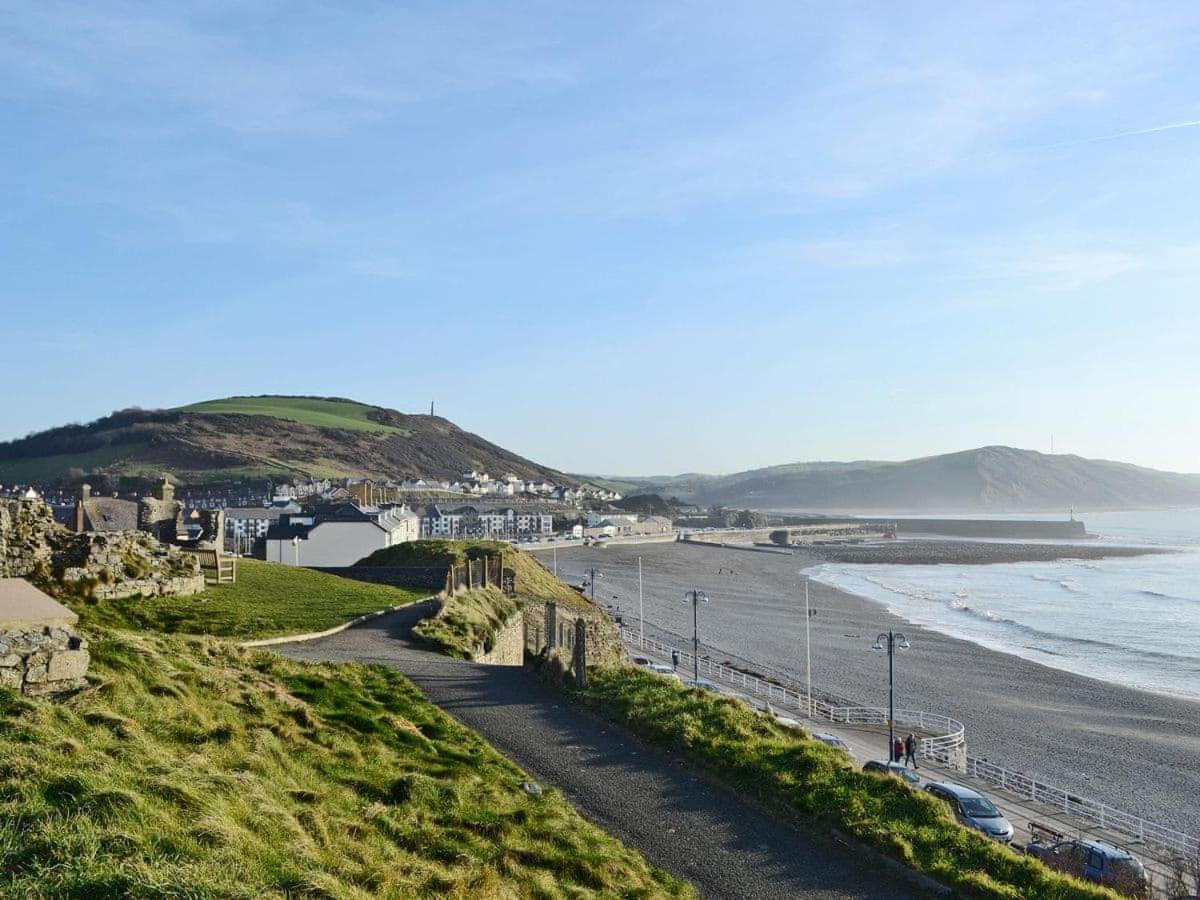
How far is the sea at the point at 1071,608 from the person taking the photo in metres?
48.9

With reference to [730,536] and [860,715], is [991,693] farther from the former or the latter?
[730,536]

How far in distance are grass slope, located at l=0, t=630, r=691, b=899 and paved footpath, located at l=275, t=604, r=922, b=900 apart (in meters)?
0.59

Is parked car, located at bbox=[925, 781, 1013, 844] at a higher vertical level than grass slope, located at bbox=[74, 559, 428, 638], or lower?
lower

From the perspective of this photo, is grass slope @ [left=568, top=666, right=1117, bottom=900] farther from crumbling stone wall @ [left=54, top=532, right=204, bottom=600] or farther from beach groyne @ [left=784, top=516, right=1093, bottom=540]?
beach groyne @ [left=784, top=516, right=1093, bottom=540]

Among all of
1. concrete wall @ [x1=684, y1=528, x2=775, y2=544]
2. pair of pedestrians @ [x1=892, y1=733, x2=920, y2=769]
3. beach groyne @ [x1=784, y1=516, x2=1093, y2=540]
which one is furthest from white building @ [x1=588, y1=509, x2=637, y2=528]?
pair of pedestrians @ [x1=892, y1=733, x2=920, y2=769]

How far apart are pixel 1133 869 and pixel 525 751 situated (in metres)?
11.6

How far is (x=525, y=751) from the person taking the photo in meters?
15.9

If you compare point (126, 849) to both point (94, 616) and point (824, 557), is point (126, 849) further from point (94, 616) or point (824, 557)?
point (824, 557)

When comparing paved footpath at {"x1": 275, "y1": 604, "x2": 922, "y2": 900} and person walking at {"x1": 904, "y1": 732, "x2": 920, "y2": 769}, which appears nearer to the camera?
paved footpath at {"x1": 275, "y1": 604, "x2": 922, "y2": 900}

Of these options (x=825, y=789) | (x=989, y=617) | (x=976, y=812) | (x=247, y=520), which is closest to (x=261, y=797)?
(x=825, y=789)

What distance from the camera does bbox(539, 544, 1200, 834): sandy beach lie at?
97.9 ft

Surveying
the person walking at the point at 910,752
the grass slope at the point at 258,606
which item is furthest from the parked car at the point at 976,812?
the grass slope at the point at 258,606

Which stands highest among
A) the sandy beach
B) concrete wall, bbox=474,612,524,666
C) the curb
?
the curb

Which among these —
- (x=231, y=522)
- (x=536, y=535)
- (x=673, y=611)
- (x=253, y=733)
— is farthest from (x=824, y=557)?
(x=253, y=733)
